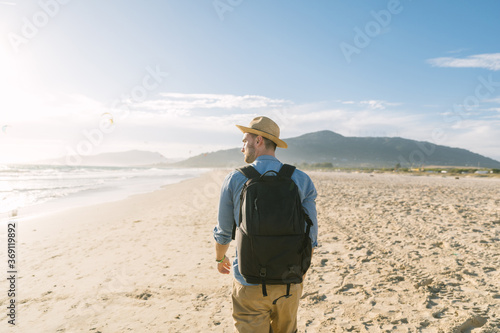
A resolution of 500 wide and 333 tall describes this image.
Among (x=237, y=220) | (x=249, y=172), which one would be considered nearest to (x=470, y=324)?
(x=237, y=220)

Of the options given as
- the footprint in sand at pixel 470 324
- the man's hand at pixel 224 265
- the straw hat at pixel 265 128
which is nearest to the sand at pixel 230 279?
the footprint in sand at pixel 470 324

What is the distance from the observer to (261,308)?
2066mm

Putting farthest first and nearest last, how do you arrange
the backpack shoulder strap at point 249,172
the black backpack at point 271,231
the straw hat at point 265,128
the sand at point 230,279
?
the sand at point 230,279 < the straw hat at point 265,128 < the backpack shoulder strap at point 249,172 < the black backpack at point 271,231

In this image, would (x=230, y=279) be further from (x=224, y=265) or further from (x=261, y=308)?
(x=261, y=308)

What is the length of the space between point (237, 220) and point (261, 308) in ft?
2.18

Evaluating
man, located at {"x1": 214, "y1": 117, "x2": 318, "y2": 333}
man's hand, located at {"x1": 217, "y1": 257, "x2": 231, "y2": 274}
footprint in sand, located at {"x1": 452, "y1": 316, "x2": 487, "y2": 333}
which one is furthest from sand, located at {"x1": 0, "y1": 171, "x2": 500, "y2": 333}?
man, located at {"x1": 214, "y1": 117, "x2": 318, "y2": 333}

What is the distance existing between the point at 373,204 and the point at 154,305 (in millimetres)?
10618

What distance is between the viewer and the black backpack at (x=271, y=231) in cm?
186

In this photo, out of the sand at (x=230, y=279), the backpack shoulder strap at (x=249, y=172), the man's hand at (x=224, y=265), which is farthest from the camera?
the sand at (x=230, y=279)

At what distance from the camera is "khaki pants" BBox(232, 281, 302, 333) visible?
2.03 meters

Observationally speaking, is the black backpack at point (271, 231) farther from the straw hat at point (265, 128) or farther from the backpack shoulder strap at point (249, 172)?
the straw hat at point (265, 128)

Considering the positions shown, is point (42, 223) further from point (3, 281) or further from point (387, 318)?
point (387, 318)

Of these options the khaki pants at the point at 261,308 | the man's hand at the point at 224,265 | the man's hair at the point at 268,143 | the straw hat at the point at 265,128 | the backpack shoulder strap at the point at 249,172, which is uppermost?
A: the straw hat at the point at 265,128

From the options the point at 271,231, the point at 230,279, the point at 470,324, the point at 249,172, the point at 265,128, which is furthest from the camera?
the point at 230,279
